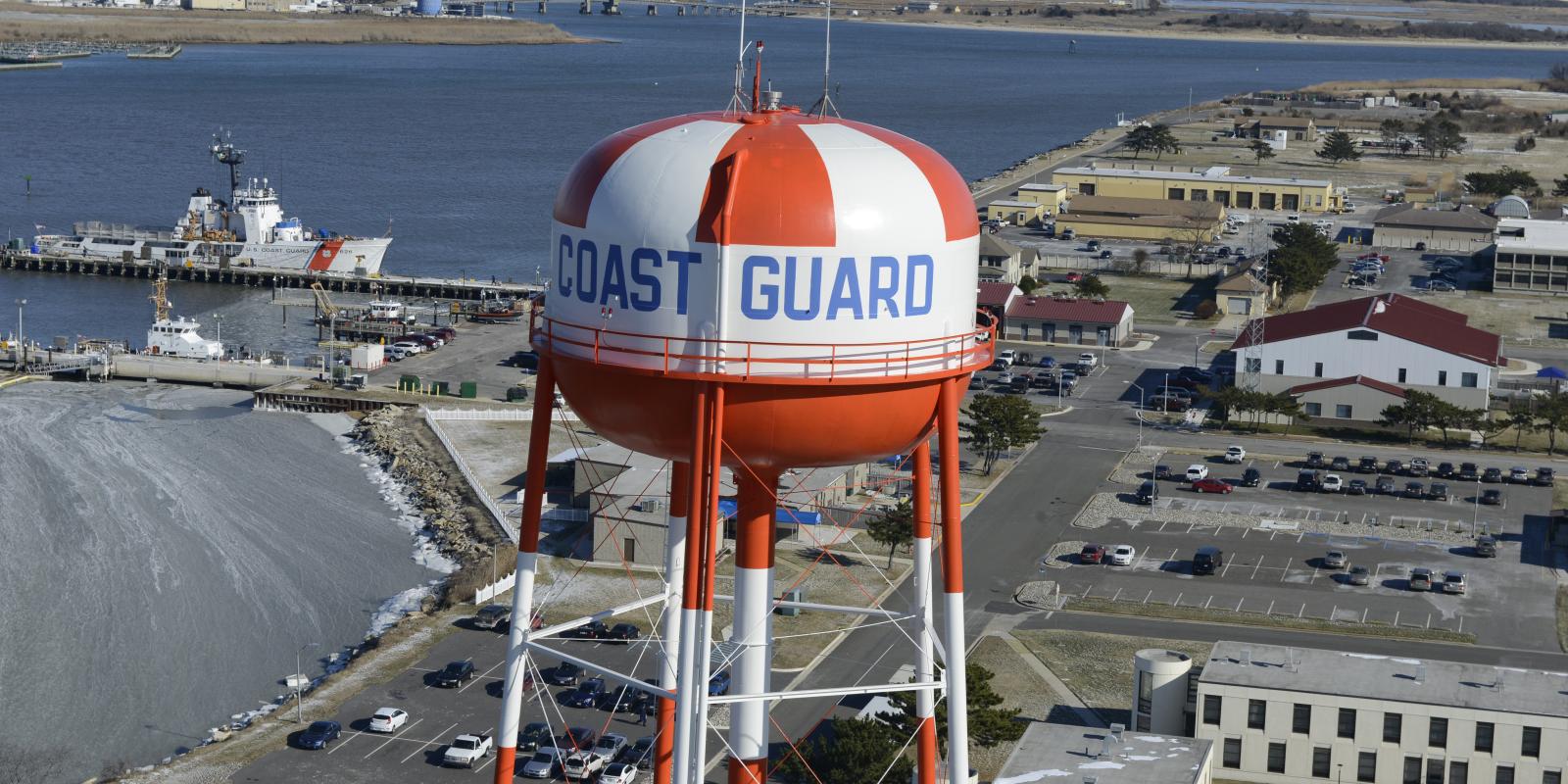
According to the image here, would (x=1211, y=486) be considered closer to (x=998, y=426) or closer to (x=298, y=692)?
(x=998, y=426)

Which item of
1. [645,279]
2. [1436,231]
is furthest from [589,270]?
[1436,231]

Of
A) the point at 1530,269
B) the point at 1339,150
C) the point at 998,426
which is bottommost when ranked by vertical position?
the point at 998,426

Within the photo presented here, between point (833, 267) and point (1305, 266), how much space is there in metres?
91.2

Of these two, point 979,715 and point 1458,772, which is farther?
point 1458,772

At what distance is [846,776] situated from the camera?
4122 cm

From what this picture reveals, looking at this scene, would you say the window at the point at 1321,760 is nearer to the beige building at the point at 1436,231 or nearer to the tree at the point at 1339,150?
the beige building at the point at 1436,231

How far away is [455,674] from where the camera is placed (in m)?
49.8

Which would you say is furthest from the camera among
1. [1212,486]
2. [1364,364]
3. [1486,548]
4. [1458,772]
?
[1364,364]

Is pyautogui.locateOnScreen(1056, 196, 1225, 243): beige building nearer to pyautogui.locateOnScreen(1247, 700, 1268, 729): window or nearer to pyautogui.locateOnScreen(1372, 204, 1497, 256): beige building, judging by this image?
pyautogui.locateOnScreen(1372, 204, 1497, 256): beige building

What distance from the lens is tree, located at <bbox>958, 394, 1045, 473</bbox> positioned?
73000mm

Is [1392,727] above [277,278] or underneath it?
underneath

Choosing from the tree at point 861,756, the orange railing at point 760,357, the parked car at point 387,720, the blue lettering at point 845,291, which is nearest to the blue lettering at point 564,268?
the orange railing at point 760,357

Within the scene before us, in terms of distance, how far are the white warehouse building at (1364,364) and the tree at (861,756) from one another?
45.0 m

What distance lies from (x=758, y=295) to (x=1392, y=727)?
26.7 m
